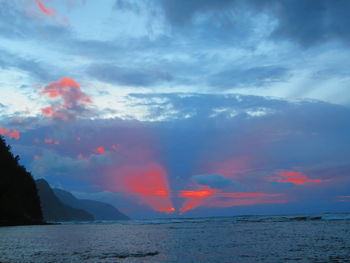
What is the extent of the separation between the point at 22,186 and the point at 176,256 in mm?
127020

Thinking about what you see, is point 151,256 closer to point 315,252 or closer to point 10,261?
point 10,261

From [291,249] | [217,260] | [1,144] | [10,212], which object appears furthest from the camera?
[1,144]

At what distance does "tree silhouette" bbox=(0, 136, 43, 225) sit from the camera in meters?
113

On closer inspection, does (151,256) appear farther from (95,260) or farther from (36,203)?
(36,203)

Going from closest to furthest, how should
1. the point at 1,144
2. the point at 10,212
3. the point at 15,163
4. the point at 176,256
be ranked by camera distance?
1. the point at 176,256
2. the point at 10,212
3. the point at 1,144
4. the point at 15,163

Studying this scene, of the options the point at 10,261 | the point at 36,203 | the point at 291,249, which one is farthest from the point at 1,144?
the point at 291,249

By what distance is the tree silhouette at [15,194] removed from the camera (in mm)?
112994

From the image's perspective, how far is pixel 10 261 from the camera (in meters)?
30.0

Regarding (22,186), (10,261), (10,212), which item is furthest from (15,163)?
(10,261)

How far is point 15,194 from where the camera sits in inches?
4995

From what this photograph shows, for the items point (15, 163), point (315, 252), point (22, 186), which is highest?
point (15, 163)

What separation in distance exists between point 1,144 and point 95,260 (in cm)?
12263

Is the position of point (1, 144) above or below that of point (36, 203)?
above

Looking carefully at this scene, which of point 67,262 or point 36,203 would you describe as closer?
point 67,262
